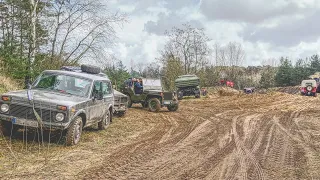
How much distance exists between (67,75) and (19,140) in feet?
7.30

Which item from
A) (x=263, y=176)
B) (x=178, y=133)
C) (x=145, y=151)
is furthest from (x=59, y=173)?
(x=178, y=133)

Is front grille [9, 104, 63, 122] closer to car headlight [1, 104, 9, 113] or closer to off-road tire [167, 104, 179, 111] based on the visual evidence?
car headlight [1, 104, 9, 113]

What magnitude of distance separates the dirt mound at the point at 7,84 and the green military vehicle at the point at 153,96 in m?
6.67

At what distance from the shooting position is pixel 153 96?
61.1 ft

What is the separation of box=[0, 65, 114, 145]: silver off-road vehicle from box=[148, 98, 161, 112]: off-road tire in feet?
27.4

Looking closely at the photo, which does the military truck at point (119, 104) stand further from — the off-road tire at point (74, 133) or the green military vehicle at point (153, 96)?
the off-road tire at point (74, 133)

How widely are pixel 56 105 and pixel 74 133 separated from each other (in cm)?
87

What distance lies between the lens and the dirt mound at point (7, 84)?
13117mm

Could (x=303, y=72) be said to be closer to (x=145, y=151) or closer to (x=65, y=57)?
(x=65, y=57)

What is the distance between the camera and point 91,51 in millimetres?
17953

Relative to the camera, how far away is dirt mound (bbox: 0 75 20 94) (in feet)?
43.0

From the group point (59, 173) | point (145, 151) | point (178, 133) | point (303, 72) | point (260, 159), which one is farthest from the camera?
point (303, 72)

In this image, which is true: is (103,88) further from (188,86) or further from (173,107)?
(188,86)

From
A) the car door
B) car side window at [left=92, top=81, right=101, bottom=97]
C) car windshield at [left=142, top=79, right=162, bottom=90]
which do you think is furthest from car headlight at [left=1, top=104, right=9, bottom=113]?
car windshield at [left=142, top=79, right=162, bottom=90]
